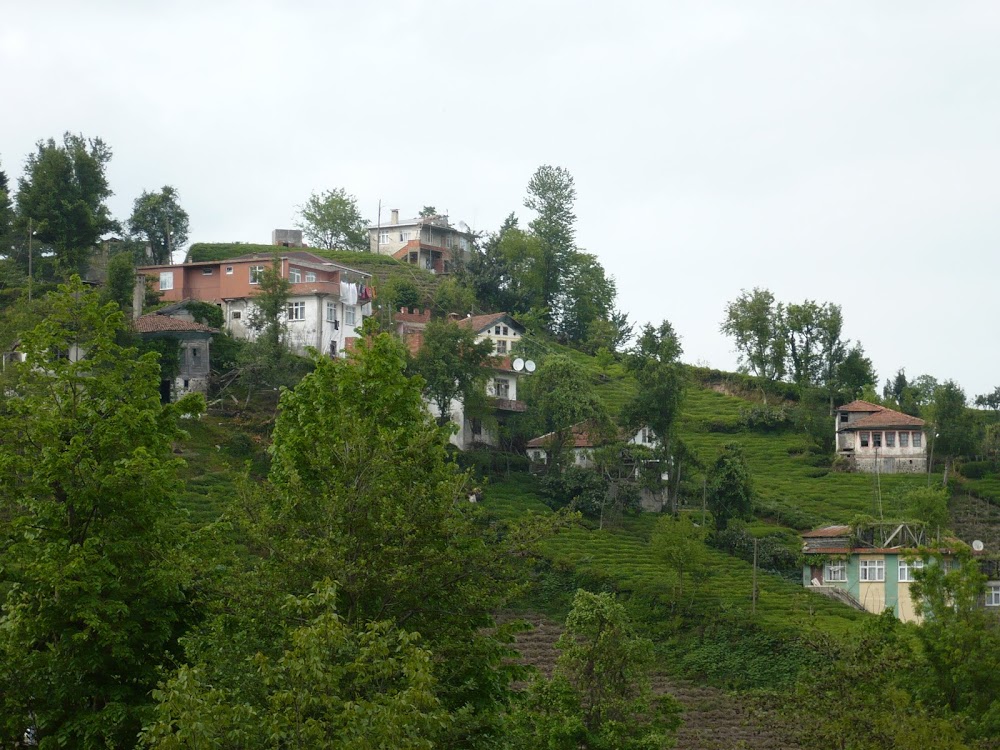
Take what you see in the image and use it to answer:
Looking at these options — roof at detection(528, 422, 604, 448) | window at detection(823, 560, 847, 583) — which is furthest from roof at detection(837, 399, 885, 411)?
window at detection(823, 560, 847, 583)

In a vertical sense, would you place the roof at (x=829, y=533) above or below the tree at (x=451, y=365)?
below

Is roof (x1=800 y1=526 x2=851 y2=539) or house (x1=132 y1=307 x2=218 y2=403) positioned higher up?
house (x1=132 y1=307 x2=218 y2=403)

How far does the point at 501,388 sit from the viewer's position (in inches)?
3487

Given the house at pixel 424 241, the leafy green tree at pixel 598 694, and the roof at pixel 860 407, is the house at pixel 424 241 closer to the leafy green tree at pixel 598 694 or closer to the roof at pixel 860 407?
the roof at pixel 860 407

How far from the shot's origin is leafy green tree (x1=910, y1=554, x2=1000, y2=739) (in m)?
35.6

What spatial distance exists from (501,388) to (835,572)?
2761cm

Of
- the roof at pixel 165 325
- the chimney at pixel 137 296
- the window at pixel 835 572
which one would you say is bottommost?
the window at pixel 835 572

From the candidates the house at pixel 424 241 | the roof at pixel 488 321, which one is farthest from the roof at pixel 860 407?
the house at pixel 424 241

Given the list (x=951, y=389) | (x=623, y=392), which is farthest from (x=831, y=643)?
(x=623, y=392)

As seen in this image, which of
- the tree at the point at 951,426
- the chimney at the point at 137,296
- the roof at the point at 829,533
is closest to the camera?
the roof at the point at 829,533

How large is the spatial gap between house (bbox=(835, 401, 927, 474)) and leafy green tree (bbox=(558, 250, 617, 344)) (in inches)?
1163

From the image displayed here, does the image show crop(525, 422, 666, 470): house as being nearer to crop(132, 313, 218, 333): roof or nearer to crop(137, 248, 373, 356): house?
crop(137, 248, 373, 356): house

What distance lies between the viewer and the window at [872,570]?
66.4 m

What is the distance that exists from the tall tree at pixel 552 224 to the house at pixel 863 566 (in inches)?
2112
